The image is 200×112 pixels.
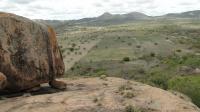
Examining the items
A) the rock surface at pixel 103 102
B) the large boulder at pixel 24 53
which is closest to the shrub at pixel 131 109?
the rock surface at pixel 103 102

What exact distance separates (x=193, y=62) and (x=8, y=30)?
3767cm

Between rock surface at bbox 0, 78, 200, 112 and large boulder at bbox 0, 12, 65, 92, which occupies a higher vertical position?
large boulder at bbox 0, 12, 65, 92

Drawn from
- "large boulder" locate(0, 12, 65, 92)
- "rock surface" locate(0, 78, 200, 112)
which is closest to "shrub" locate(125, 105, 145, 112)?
"rock surface" locate(0, 78, 200, 112)

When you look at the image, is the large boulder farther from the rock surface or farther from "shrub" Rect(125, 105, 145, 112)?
"shrub" Rect(125, 105, 145, 112)

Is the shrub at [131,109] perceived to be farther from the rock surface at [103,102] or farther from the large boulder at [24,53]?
the large boulder at [24,53]

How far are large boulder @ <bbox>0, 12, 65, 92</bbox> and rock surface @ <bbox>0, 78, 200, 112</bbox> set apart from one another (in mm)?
1093

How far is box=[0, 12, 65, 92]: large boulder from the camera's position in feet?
66.5

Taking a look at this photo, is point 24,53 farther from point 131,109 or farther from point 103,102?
point 131,109

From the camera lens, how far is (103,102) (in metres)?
18.0

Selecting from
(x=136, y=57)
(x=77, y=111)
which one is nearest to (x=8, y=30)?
(x=77, y=111)

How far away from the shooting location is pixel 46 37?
22578mm

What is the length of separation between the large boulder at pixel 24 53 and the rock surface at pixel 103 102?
109cm

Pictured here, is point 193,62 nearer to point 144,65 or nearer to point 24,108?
point 144,65

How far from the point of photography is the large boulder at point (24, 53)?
66.5ft
